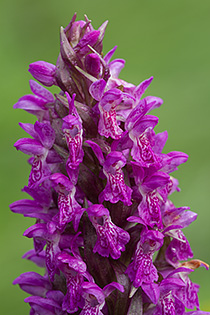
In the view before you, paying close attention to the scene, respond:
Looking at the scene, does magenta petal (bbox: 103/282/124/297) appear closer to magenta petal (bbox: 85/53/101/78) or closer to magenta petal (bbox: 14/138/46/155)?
magenta petal (bbox: 14/138/46/155)

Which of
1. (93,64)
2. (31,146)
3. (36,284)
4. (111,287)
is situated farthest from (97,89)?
(36,284)

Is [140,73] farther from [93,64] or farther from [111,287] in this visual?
[111,287]

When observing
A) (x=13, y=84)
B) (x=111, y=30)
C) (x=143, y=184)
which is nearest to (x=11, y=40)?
(x=13, y=84)

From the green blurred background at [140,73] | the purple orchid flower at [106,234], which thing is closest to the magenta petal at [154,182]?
the purple orchid flower at [106,234]

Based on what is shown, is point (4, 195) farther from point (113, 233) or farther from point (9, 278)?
point (113, 233)

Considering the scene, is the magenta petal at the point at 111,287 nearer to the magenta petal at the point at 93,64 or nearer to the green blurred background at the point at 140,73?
the magenta petal at the point at 93,64

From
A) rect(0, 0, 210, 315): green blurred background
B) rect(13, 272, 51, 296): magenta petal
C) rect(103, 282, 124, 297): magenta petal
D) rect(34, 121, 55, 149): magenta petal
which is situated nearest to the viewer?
rect(103, 282, 124, 297): magenta petal

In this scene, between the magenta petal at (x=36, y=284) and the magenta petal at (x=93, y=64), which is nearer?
the magenta petal at (x=93, y=64)

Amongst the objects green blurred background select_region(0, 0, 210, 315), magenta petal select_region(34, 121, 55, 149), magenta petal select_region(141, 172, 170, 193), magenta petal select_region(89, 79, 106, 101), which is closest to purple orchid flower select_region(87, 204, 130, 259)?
magenta petal select_region(141, 172, 170, 193)
